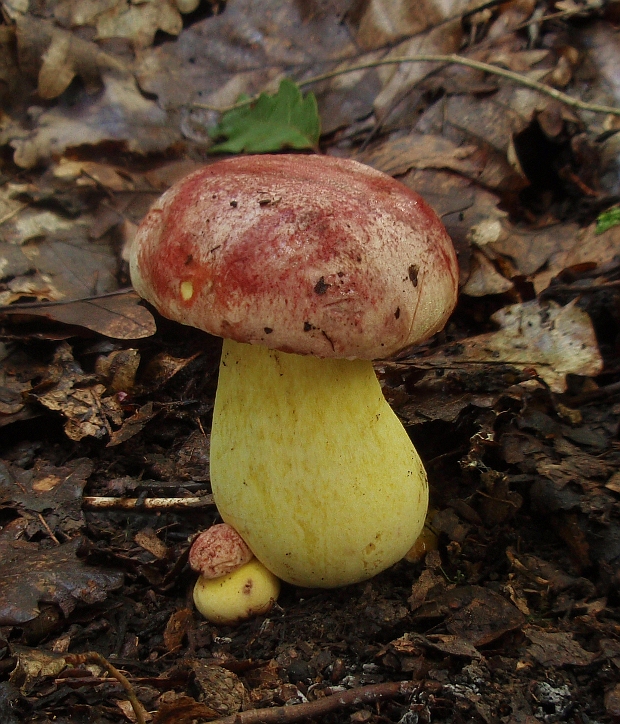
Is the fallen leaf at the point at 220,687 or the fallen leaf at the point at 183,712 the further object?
the fallen leaf at the point at 220,687

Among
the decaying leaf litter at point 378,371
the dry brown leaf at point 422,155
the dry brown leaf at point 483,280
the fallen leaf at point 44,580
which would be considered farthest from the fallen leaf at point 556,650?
the dry brown leaf at point 422,155

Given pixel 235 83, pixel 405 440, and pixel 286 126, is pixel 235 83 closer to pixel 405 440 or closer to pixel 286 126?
pixel 286 126

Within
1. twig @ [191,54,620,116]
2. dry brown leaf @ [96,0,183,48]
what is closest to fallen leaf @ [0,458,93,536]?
twig @ [191,54,620,116]

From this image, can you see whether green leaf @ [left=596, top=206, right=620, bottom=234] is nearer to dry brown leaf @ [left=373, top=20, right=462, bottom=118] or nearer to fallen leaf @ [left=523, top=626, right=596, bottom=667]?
dry brown leaf @ [left=373, top=20, right=462, bottom=118]

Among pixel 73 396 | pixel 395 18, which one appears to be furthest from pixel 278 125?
pixel 73 396

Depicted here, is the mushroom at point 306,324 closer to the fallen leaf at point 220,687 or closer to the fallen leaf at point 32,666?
the fallen leaf at point 220,687

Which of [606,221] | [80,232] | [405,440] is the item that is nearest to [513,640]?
[405,440]

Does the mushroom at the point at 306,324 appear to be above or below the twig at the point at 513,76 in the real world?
below

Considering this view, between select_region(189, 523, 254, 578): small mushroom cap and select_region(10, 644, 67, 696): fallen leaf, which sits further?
select_region(189, 523, 254, 578): small mushroom cap
